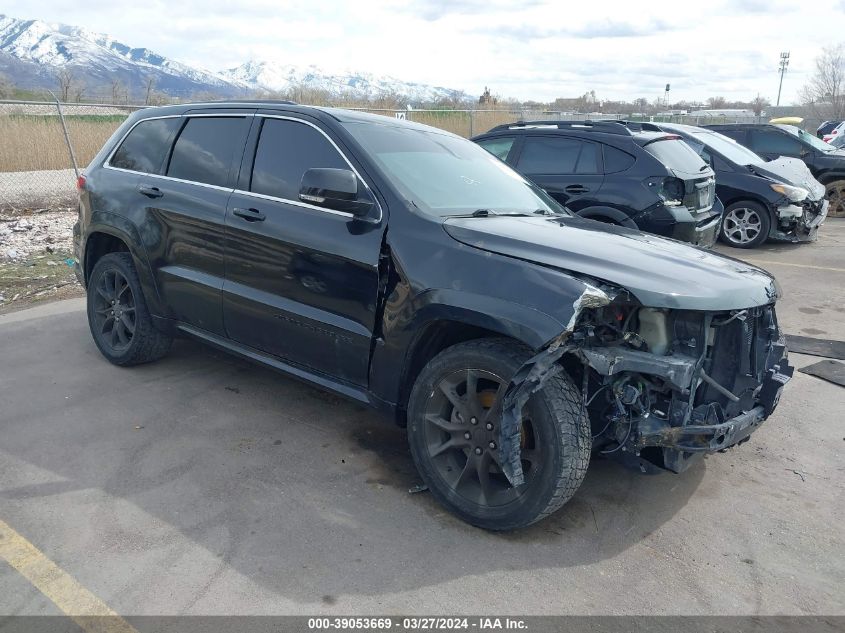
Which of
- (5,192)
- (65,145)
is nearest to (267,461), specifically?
(5,192)

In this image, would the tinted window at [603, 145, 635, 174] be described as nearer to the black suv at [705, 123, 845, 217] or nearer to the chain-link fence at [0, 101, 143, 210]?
the black suv at [705, 123, 845, 217]

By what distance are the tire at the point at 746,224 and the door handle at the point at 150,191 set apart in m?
8.70

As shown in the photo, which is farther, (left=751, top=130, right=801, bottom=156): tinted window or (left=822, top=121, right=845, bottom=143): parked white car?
(left=822, top=121, right=845, bottom=143): parked white car

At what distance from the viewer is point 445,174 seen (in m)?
4.20

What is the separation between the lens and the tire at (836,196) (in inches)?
542

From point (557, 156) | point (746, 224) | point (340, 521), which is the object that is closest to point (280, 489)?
point (340, 521)

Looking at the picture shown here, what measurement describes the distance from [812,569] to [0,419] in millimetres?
4629

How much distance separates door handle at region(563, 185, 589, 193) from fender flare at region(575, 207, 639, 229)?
22cm

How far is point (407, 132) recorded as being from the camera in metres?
4.42

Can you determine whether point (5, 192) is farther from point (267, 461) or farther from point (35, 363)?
point (267, 461)

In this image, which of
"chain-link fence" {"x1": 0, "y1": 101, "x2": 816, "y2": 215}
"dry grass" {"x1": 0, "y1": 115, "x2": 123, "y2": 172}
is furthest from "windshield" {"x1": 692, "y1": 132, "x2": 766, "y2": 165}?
"dry grass" {"x1": 0, "y1": 115, "x2": 123, "y2": 172}

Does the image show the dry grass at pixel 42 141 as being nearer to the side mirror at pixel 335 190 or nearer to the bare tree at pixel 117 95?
the side mirror at pixel 335 190

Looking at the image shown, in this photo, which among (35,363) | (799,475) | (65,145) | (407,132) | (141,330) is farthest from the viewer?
(65,145)

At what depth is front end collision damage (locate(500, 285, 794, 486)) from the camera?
3035mm
